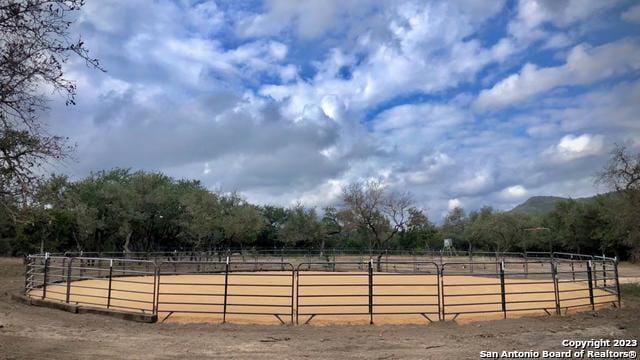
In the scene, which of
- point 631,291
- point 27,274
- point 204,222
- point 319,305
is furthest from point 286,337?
point 204,222

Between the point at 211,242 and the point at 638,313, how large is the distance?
43.4 meters

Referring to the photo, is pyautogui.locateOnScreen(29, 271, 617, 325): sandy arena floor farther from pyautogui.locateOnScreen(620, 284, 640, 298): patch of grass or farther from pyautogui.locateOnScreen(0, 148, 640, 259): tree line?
pyautogui.locateOnScreen(0, 148, 640, 259): tree line

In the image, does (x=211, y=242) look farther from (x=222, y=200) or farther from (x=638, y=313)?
(x=638, y=313)

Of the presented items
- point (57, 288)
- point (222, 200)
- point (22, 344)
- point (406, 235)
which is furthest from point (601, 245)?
point (22, 344)

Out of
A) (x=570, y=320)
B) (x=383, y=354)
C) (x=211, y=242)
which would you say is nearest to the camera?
(x=383, y=354)

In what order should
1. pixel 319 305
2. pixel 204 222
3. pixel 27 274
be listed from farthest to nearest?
pixel 204 222
pixel 27 274
pixel 319 305

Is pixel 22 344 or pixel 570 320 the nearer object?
pixel 22 344

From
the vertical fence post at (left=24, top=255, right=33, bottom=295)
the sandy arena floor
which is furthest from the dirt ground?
the vertical fence post at (left=24, top=255, right=33, bottom=295)

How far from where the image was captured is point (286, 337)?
10219mm

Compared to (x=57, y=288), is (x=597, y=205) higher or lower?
higher

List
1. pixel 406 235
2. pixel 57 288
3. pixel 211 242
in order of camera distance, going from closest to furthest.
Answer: pixel 57 288 < pixel 211 242 < pixel 406 235

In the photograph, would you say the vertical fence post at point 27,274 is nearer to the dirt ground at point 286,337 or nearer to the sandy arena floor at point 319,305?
the sandy arena floor at point 319,305

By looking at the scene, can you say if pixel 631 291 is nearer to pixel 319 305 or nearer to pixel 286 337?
A: pixel 319 305

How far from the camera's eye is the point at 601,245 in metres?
55.6
